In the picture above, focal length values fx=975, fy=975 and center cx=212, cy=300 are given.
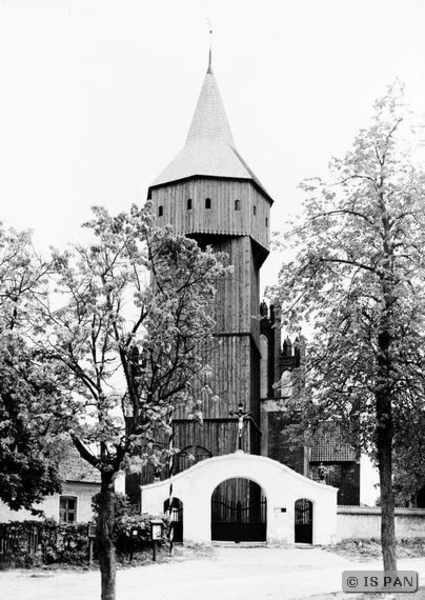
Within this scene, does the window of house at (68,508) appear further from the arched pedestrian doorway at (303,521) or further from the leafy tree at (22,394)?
the leafy tree at (22,394)

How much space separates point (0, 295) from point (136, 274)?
7.26 meters

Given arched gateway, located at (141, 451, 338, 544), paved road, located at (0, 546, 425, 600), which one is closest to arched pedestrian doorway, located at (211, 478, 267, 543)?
arched gateway, located at (141, 451, 338, 544)

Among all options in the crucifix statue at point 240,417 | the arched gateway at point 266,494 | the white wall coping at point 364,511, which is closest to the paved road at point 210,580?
the arched gateway at point 266,494

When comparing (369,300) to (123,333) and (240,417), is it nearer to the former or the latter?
(123,333)

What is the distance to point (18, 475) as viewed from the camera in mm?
27703

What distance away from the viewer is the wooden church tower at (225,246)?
4772cm

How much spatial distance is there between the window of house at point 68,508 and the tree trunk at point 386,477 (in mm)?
28045

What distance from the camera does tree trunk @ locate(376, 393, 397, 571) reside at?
2106 cm

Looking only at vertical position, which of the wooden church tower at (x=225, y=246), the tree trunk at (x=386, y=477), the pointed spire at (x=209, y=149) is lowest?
the tree trunk at (x=386, y=477)

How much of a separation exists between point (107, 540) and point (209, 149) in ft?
117

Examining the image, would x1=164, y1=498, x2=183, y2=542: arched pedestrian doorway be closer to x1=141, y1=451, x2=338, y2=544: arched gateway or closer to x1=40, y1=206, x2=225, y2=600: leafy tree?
x1=141, y1=451, x2=338, y2=544: arched gateway

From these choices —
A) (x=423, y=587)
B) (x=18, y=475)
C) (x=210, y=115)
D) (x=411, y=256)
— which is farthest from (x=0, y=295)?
(x=210, y=115)

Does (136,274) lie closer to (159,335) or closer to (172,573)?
(159,335)

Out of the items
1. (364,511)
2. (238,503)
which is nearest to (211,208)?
(238,503)
